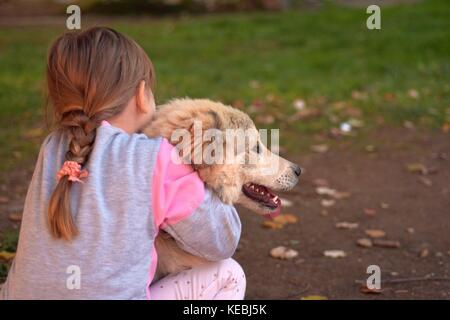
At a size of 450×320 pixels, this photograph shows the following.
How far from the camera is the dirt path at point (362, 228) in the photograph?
4184mm

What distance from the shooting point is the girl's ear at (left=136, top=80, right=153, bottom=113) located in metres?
2.78

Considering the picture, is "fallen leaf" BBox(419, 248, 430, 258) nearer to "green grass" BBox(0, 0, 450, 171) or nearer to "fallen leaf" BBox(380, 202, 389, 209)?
"fallen leaf" BBox(380, 202, 389, 209)

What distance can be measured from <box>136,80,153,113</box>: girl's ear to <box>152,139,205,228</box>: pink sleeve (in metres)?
0.28

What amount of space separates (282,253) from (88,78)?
229cm

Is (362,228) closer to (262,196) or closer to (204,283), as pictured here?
(262,196)

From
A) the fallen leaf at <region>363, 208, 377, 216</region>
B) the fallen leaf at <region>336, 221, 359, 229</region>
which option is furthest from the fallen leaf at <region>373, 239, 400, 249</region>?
the fallen leaf at <region>363, 208, 377, 216</region>

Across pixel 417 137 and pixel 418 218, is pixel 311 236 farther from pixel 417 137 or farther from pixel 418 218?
pixel 417 137

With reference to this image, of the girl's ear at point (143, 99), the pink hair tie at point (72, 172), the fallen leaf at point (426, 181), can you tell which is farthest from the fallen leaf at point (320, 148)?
the pink hair tie at point (72, 172)

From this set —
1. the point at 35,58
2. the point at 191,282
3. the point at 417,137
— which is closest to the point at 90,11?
the point at 35,58

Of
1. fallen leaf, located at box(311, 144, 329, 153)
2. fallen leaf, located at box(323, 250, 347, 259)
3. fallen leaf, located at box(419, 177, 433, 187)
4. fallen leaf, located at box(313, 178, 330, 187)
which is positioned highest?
fallen leaf, located at box(311, 144, 329, 153)

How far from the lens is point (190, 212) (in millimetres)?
2594

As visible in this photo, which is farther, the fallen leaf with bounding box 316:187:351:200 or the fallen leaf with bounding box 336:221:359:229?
the fallen leaf with bounding box 316:187:351:200

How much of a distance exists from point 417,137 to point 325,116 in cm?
107

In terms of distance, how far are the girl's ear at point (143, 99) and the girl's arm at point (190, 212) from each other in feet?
0.91
